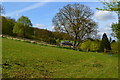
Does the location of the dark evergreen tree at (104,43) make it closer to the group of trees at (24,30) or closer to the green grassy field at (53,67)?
the green grassy field at (53,67)

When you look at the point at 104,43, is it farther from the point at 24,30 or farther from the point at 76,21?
the point at 24,30

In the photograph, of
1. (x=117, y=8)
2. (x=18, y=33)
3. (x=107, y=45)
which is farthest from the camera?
(x=18, y=33)

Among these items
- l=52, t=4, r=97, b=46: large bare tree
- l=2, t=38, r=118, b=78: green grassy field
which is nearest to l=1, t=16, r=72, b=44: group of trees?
l=52, t=4, r=97, b=46: large bare tree

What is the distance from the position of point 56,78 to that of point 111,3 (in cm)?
286

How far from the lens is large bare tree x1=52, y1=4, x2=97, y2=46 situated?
3284 centimetres

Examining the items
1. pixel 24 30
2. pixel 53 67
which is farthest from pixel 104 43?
pixel 24 30

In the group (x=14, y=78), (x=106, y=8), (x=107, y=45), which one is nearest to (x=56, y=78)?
(x=14, y=78)

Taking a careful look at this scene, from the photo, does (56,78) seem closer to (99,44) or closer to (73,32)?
(99,44)

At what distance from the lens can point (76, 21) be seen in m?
33.2

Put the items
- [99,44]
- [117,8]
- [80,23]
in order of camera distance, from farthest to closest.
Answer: [80,23] → [99,44] → [117,8]

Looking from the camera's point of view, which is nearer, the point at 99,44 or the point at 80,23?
the point at 99,44

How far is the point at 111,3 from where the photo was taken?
4043 mm

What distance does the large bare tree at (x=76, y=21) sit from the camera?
32.8m

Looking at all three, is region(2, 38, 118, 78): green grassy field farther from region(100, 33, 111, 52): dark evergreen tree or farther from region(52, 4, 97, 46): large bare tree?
region(52, 4, 97, 46): large bare tree
